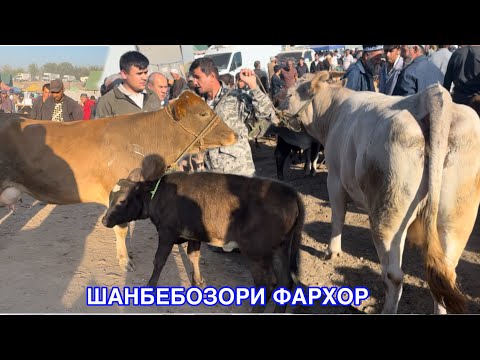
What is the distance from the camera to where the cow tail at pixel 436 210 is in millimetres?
3076

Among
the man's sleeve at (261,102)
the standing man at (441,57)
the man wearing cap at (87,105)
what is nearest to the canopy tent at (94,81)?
the man wearing cap at (87,105)

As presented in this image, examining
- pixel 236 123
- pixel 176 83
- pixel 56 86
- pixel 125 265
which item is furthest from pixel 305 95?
pixel 176 83

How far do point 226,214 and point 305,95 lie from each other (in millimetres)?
2843

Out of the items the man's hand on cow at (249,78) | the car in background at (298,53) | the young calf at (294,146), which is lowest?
the young calf at (294,146)

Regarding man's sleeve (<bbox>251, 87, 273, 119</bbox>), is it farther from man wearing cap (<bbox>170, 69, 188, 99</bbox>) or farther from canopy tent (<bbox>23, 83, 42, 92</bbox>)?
man wearing cap (<bbox>170, 69, 188, 99</bbox>)

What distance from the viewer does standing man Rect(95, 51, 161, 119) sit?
4871 mm

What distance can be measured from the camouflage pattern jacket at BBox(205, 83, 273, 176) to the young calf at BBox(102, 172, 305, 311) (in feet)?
2.84

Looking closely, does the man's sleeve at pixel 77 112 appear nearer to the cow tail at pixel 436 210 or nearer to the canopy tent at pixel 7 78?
the canopy tent at pixel 7 78

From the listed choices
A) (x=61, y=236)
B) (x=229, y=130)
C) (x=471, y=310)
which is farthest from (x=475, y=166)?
(x=61, y=236)

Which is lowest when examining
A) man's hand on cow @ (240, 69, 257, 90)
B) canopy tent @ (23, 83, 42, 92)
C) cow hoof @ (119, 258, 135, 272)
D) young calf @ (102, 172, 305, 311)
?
cow hoof @ (119, 258, 135, 272)

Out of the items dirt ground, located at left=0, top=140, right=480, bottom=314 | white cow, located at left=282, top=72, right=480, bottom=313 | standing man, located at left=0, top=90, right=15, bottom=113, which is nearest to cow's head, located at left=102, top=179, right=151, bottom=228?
dirt ground, located at left=0, top=140, right=480, bottom=314

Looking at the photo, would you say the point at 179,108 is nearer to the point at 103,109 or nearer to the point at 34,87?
the point at 103,109

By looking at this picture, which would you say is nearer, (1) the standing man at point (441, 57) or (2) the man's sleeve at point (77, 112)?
(2) the man's sleeve at point (77, 112)

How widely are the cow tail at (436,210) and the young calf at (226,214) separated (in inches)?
44.4
